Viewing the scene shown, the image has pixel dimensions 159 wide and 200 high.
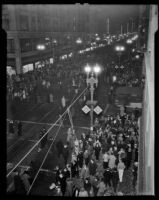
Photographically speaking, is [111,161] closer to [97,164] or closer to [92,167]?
[92,167]

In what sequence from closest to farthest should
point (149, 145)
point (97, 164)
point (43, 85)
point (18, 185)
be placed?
point (149, 145), point (18, 185), point (97, 164), point (43, 85)

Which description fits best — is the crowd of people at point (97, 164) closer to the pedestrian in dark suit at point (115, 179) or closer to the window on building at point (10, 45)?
the pedestrian in dark suit at point (115, 179)

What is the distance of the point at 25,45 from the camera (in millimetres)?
40156

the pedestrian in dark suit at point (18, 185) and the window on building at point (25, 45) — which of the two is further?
the window on building at point (25, 45)

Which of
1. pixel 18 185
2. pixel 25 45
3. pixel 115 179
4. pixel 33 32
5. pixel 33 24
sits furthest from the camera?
pixel 33 24

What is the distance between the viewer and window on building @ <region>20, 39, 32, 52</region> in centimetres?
3919

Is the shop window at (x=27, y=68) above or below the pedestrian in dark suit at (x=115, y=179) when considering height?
above

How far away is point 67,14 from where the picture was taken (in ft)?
215

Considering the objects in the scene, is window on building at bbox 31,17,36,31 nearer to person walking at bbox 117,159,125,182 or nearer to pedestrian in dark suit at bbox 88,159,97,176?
pedestrian in dark suit at bbox 88,159,97,176

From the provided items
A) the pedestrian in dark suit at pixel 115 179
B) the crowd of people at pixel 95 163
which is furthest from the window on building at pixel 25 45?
the pedestrian in dark suit at pixel 115 179

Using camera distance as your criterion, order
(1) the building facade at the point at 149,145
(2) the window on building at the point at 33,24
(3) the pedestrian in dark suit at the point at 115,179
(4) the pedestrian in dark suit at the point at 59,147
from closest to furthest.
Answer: (1) the building facade at the point at 149,145 → (3) the pedestrian in dark suit at the point at 115,179 → (4) the pedestrian in dark suit at the point at 59,147 → (2) the window on building at the point at 33,24

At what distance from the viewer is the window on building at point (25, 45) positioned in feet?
129

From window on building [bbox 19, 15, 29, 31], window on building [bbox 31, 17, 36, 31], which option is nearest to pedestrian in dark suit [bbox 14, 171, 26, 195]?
window on building [bbox 19, 15, 29, 31]

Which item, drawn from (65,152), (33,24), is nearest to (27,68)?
(33,24)
